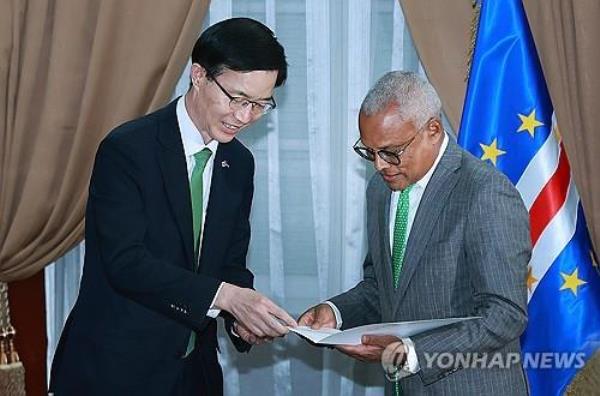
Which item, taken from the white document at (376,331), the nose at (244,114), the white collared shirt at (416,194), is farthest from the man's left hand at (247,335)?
the nose at (244,114)

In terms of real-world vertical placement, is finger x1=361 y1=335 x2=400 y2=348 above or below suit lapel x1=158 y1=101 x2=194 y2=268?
below

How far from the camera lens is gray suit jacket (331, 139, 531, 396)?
7.04 ft

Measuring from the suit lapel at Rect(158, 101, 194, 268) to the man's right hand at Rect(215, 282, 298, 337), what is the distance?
0.14m

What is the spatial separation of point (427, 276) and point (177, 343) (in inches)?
27.6

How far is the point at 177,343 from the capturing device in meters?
2.52

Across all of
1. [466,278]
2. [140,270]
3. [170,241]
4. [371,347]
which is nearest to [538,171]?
[466,278]

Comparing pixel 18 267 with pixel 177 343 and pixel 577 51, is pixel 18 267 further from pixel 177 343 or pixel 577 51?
pixel 577 51

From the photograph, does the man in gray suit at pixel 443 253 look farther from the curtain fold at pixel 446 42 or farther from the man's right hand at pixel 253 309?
the curtain fold at pixel 446 42

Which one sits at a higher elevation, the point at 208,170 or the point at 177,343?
the point at 208,170

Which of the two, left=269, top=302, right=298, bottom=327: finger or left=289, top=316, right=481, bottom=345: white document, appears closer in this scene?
left=289, top=316, right=481, bottom=345: white document

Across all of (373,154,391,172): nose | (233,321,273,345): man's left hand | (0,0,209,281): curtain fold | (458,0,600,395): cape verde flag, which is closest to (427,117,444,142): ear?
(373,154,391,172): nose

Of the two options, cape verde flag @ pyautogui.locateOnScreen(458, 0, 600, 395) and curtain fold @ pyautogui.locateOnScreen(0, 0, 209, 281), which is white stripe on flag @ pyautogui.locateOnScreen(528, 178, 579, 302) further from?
curtain fold @ pyautogui.locateOnScreen(0, 0, 209, 281)

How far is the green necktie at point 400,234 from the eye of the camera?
7.72 ft

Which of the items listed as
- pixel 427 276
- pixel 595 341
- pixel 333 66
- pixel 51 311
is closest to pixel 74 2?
pixel 333 66
